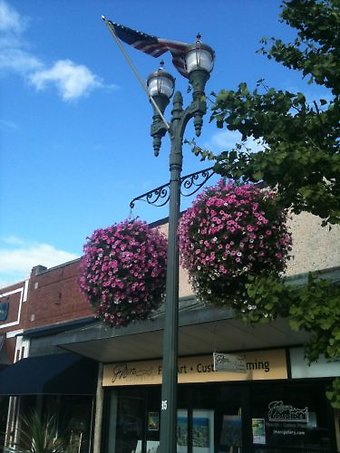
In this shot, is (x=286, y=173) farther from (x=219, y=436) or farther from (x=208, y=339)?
(x=219, y=436)

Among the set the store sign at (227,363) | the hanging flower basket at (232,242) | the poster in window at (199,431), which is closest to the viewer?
the hanging flower basket at (232,242)

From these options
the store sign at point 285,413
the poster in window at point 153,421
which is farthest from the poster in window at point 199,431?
the store sign at point 285,413

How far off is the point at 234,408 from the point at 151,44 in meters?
6.65

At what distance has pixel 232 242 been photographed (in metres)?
5.93

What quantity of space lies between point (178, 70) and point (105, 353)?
730cm

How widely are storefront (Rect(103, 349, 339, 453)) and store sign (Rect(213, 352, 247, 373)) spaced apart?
0.18 m

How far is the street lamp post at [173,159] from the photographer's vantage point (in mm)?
5395

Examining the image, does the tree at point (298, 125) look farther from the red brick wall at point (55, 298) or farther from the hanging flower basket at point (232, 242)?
the red brick wall at point (55, 298)

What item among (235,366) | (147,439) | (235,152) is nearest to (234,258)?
(235,152)

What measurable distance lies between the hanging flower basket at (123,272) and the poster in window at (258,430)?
148 inches

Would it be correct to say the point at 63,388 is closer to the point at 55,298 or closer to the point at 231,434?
the point at 55,298

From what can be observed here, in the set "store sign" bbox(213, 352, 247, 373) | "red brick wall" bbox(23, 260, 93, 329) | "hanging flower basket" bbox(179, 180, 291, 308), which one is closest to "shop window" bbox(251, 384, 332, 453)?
"store sign" bbox(213, 352, 247, 373)

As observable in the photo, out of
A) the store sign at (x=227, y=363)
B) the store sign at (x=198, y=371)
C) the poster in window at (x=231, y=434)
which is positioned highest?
the store sign at (x=198, y=371)

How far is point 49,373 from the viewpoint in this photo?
13.1 metres
